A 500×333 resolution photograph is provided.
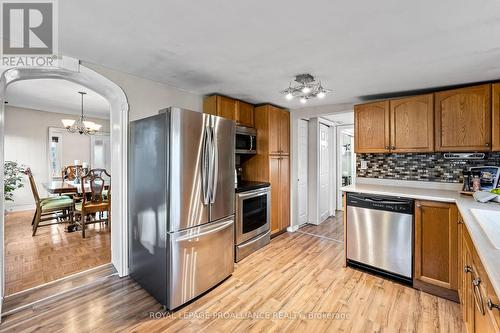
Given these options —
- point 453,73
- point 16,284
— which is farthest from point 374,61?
point 16,284

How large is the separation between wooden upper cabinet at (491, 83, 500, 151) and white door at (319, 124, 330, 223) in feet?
7.93

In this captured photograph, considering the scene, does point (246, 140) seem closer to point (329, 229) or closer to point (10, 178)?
point (329, 229)

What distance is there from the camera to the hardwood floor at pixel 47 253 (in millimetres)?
2457

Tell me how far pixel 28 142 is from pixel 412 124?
7.73m

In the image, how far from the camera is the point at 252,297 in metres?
2.19

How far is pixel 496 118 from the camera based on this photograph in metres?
2.33

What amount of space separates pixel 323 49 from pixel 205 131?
1277 mm

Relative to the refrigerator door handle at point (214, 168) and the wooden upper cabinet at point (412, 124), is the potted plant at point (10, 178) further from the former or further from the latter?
the wooden upper cabinet at point (412, 124)

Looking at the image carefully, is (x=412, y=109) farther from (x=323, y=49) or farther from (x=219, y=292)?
(x=219, y=292)

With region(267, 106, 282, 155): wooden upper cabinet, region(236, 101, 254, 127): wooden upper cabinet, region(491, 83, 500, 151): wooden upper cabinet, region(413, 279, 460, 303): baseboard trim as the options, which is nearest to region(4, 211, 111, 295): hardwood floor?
region(236, 101, 254, 127): wooden upper cabinet

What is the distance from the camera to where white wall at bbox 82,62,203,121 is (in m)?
2.40

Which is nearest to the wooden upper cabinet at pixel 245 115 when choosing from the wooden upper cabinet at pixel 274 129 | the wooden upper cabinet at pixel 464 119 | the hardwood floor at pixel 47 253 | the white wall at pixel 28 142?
the wooden upper cabinet at pixel 274 129

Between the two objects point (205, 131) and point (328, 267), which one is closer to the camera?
point (205, 131)

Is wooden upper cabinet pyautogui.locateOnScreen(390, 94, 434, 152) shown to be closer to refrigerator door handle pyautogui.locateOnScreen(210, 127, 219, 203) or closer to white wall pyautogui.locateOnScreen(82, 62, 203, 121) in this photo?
refrigerator door handle pyautogui.locateOnScreen(210, 127, 219, 203)
